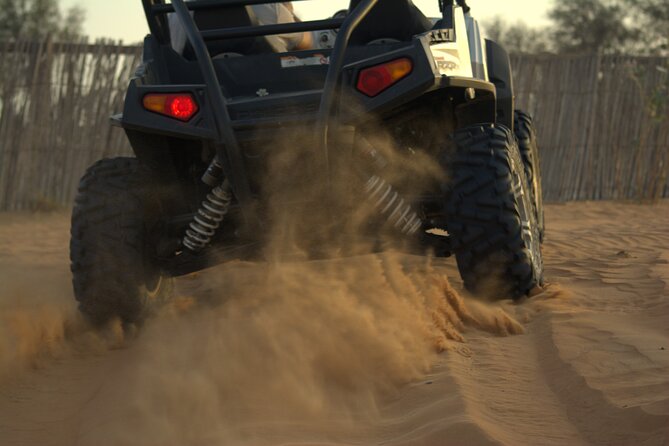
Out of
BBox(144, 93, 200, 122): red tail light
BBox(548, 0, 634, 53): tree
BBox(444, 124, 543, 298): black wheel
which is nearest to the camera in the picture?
BBox(144, 93, 200, 122): red tail light

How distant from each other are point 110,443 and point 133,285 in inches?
65.3

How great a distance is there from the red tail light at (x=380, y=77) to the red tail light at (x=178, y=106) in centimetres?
69

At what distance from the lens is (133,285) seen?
5039 mm

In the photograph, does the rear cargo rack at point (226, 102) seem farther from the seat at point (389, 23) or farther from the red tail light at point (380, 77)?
the seat at point (389, 23)

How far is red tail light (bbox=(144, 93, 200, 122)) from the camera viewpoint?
4.52 metres

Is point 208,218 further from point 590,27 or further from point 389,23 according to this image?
point 590,27

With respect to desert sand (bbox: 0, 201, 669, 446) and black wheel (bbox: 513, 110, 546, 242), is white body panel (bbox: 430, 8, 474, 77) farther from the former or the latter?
black wheel (bbox: 513, 110, 546, 242)

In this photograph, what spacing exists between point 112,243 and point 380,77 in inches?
56.8

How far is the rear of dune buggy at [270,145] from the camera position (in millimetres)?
4465

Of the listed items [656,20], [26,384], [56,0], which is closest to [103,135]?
[26,384]

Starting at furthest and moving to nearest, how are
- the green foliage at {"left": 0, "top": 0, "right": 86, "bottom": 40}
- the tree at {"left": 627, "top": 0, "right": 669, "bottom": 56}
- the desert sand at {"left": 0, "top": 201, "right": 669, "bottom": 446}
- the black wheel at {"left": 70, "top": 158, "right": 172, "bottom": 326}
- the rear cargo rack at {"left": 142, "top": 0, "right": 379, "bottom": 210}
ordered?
the tree at {"left": 627, "top": 0, "right": 669, "bottom": 56}
the green foliage at {"left": 0, "top": 0, "right": 86, "bottom": 40}
the black wheel at {"left": 70, "top": 158, "right": 172, "bottom": 326}
the rear cargo rack at {"left": 142, "top": 0, "right": 379, "bottom": 210}
the desert sand at {"left": 0, "top": 201, "right": 669, "bottom": 446}

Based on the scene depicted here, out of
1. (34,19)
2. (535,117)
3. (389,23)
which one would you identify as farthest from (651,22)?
(389,23)

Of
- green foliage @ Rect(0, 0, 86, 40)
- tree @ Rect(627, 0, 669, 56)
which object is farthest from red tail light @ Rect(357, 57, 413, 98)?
tree @ Rect(627, 0, 669, 56)

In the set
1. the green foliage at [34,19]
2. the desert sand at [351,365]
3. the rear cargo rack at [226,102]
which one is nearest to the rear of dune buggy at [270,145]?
the rear cargo rack at [226,102]
